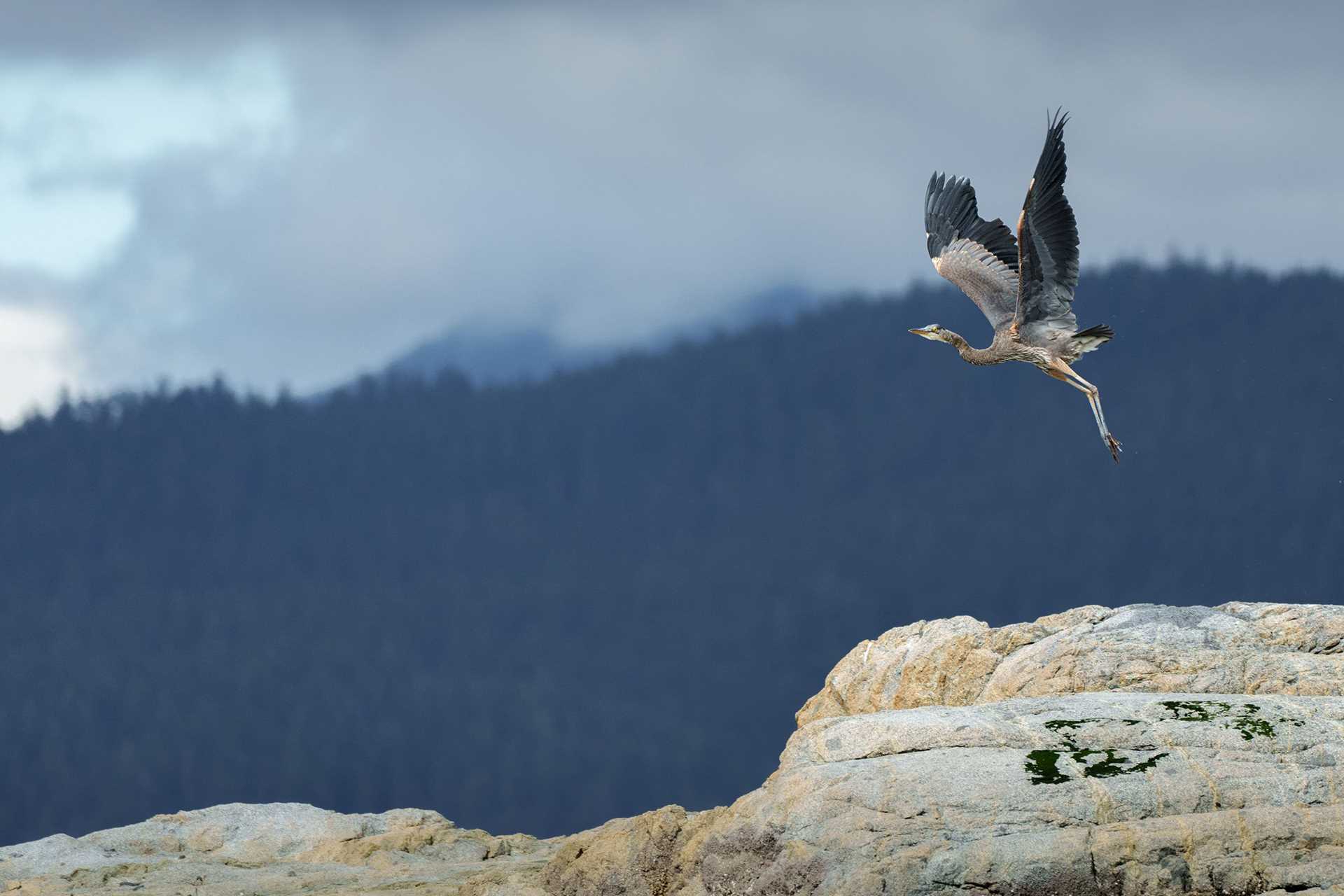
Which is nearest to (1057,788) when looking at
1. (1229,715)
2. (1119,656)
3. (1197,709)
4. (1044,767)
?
(1044,767)

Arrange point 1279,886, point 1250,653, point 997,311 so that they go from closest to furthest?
point 1279,886 → point 1250,653 → point 997,311

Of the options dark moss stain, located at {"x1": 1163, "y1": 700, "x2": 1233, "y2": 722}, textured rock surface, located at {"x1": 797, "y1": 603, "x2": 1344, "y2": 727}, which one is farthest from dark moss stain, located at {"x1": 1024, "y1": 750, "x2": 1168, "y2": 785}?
textured rock surface, located at {"x1": 797, "y1": 603, "x2": 1344, "y2": 727}

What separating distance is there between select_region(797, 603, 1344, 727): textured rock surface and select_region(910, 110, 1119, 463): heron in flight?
2.37 m

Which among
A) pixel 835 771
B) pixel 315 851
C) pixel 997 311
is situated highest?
pixel 997 311

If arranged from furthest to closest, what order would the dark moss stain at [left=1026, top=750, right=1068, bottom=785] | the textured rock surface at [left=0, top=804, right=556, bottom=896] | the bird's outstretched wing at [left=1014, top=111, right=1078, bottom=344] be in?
1. the textured rock surface at [left=0, top=804, right=556, bottom=896]
2. the bird's outstretched wing at [left=1014, top=111, right=1078, bottom=344]
3. the dark moss stain at [left=1026, top=750, right=1068, bottom=785]

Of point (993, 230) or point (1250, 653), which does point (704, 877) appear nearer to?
point (1250, 653)

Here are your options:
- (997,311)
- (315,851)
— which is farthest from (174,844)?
(997,311)

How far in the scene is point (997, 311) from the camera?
23.2 meters

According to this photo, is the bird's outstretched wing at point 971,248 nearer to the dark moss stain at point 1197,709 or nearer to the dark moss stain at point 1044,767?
the dark moss stain at point 1197,709

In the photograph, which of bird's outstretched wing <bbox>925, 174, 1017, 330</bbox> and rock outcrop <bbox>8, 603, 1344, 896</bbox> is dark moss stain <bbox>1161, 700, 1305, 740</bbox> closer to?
rock outcrop <bbox>8, 603, 1344, 896</bbox>

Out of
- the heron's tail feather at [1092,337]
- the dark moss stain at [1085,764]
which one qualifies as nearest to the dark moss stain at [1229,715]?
the dark moss stain at [1085,764]

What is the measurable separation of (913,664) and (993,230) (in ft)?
23.3

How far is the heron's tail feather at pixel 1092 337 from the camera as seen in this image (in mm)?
21297

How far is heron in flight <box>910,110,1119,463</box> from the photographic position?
20.7 meters
